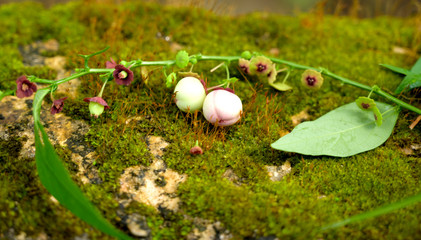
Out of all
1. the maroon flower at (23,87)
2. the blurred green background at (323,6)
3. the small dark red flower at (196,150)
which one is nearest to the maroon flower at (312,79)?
the small dark red flower at (196,150)

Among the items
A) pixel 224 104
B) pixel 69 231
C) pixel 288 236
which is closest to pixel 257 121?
pixel 224 104

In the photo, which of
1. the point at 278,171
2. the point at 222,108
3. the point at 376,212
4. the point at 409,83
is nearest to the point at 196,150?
the point at 222,108

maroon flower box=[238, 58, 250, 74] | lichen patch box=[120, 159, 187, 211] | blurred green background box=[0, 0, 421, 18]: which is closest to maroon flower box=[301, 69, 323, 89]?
maroon flower box=[238, 58, 250, 74]

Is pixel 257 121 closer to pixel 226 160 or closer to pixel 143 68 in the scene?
pixel 226 160

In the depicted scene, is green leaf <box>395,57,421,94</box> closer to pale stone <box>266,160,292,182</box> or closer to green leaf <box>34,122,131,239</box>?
pale stone <box>266,160,292,182</box>

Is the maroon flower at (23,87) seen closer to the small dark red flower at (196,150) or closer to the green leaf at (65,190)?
the green leaf at (65,190)

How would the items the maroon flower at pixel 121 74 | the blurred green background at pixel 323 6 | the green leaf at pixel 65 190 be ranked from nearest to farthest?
the green leaf at pixel 65 190 → the maroon flower at pixel 121 74 → the blurred green background at pixel 323 6
